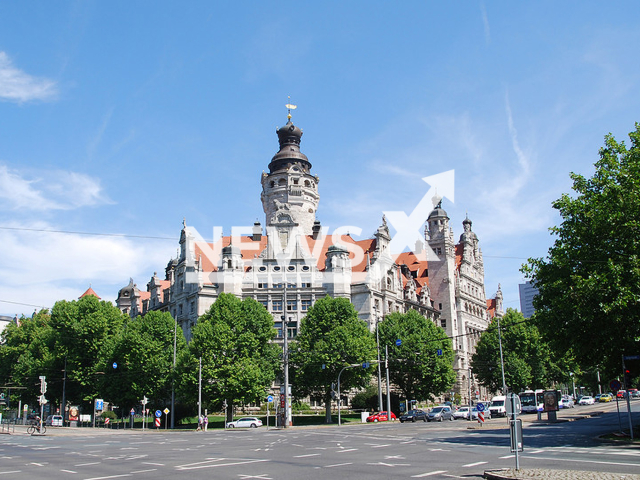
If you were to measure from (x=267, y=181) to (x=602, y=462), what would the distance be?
82312 millimetres

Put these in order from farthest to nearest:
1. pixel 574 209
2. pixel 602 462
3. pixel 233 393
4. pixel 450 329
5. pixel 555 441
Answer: pixel 450 329 < pixel 233 393 < pixel 574 209 < pixel 555 441 < pixel 602 462

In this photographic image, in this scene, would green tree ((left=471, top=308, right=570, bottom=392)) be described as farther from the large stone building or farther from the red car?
the red car

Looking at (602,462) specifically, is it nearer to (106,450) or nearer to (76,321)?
(106,450)

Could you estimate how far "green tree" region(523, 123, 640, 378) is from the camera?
27906 millimetres

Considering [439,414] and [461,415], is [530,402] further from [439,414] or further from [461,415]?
[439,414]

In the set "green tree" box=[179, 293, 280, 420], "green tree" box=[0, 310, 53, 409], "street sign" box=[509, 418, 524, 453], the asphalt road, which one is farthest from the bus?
"green tree" box=[0, 310, 53, 409]

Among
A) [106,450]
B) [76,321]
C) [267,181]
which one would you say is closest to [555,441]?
[106,450]

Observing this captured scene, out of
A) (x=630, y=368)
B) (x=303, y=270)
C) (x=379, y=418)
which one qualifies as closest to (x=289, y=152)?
(x=303, y=270)

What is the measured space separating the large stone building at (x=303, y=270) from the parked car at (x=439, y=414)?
14.1 m

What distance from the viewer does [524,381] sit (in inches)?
3017

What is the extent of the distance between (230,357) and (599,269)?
39.9 m

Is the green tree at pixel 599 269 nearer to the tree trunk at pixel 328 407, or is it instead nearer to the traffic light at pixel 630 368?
the traffic light at pixel 630 368

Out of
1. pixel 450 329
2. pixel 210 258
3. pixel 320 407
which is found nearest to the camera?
pixel 320 407

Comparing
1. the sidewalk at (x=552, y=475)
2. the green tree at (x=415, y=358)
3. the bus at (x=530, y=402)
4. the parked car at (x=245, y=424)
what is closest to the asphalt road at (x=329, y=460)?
the sidewalk at (x=552, y=475)
